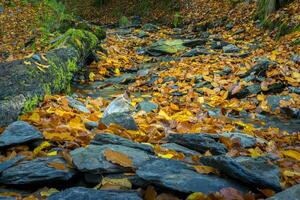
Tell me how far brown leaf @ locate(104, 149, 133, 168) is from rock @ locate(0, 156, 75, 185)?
0.82 feet

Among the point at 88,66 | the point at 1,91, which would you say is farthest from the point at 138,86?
the point at 1,91

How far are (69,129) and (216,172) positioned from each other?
146cm

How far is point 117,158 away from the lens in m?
2.68

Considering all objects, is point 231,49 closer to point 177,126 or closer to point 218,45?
point 218,45

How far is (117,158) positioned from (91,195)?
532mm

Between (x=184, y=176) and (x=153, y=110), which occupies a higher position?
(x=184, y=176)

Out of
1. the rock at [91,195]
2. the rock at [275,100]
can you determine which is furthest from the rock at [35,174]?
the rock at [275,100]

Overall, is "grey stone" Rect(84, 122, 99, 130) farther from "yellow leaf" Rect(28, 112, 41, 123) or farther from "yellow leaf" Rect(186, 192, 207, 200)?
"yellow leaf" Rect(186, 192, 207, 200)

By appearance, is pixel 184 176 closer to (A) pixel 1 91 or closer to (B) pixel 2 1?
(A) pixel 1 91

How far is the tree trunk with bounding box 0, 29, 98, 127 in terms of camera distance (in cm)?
414

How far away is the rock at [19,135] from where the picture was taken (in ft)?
10.3

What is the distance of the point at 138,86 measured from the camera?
25.1 feet

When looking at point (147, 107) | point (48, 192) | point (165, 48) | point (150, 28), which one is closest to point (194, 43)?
point (165, 48)

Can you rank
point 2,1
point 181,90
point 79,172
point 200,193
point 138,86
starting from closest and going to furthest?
point 200,193
point 79,172
point 181,90
point 138,86
point 2,1
